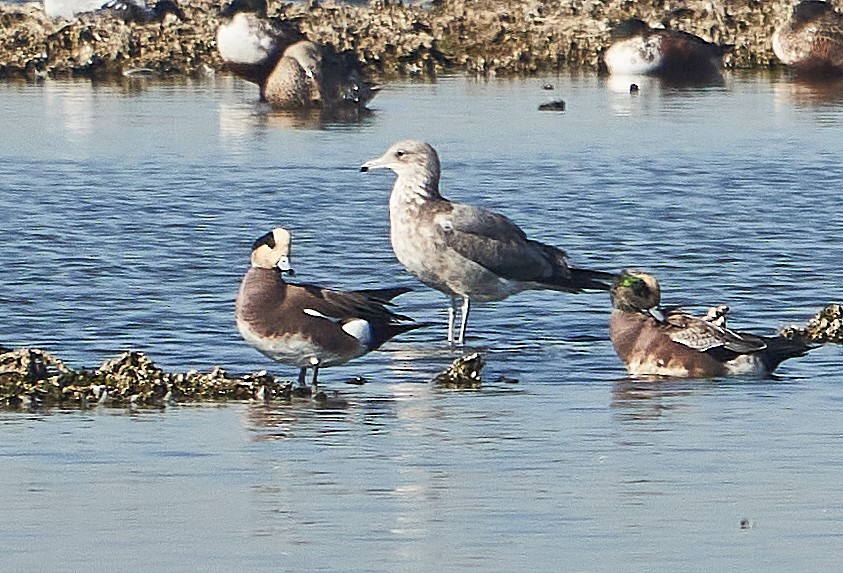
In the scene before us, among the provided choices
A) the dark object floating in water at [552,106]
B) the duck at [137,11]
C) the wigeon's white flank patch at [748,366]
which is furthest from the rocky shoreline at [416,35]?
the wigeon's white flank patch at [748,366]

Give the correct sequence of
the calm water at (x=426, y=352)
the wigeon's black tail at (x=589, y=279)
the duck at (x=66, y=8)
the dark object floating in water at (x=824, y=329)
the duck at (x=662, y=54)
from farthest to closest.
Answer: the duck at (x=66, y=8) → the duck at (x=662, y=54) → the wigeon's black tail at (x=589, y=279) → the dark object floating in water at (x=824, y=329) → the calm water at (x=426, y=352)

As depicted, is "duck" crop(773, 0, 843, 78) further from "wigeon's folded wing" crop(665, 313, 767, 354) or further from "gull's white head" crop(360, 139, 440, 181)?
"wigeon's folded wing" crop(665, 313, 767, 354)

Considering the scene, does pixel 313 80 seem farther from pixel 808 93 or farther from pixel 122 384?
pixel 122 384

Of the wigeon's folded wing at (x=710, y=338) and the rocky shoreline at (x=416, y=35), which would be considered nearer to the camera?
the wigeon's folded wing at (x=710, y=338)

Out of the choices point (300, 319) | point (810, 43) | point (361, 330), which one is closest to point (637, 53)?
point (810, 43)

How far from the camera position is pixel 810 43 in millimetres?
32719

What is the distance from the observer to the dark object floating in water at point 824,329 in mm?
13492

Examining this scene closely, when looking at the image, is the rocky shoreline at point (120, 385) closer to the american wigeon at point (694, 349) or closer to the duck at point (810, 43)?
the american wigeon at point (694, 349)

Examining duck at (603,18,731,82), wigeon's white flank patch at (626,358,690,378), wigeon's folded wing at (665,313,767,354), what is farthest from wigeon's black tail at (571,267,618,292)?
duck at (603,18,731,82)

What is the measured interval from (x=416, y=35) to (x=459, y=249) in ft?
65.4

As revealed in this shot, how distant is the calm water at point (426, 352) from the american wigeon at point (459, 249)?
0.85ft

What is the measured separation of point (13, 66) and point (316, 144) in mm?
8519

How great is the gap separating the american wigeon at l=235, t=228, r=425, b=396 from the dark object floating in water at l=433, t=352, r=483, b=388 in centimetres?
38

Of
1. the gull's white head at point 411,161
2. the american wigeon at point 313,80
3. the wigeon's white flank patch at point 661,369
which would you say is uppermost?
the gull's white head at point 411,161
